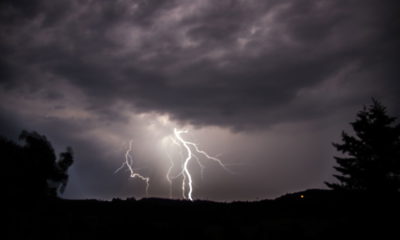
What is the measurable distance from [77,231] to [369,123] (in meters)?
18.9

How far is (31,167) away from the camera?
24.2 metres

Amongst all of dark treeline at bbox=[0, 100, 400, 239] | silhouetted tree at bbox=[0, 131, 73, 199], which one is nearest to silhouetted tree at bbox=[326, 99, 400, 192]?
dark treeline at bbox=[0, 100, 400, 239]

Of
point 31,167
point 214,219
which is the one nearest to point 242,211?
point 214,219

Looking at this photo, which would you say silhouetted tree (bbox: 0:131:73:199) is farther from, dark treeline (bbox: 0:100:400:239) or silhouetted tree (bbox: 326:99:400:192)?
silhouetted tree (bbox: 326:99:400:192)

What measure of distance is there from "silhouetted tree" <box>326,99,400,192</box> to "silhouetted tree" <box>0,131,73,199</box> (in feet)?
76.5

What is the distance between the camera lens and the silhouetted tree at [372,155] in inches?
635

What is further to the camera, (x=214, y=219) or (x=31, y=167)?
(x=31, y=167)

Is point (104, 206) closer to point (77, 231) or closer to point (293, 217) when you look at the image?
point (77, 231)

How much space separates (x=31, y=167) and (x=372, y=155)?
93.5 ft

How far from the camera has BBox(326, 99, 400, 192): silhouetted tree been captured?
16.1 meters

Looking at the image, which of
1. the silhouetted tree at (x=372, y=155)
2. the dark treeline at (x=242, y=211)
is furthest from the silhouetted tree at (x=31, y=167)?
the silhouetted tree at (x=372, y=155)

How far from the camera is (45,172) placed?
26.1 metres

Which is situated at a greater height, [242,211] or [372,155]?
[372,155]

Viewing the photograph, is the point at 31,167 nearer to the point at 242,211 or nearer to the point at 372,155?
the point at 242,211
